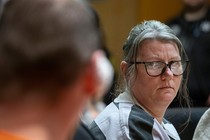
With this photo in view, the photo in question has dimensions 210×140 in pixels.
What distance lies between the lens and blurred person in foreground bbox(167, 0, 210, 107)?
11.2ft

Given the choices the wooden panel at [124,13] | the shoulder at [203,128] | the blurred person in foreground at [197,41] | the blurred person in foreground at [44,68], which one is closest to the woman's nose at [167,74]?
the shoulder at [203,128]

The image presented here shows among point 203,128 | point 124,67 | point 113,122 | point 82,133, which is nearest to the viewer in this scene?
point 82,133

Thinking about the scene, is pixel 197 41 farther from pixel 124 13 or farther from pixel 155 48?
pixel 155 48

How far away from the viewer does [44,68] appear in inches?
34.0

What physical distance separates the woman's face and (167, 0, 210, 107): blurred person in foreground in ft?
4.86

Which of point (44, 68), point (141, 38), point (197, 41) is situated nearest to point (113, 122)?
point (141, 38)

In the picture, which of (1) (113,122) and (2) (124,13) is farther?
(2) (124,13)

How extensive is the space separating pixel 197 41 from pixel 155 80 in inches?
75.8

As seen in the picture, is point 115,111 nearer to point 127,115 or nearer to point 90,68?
point 127,115

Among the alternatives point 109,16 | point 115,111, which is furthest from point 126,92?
point 109,16

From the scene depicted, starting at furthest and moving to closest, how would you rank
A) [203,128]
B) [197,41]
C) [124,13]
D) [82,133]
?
[124,13] < [197,41] < [203,128] < [82,133]

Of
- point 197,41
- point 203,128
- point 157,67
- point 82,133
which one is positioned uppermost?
point 197,41

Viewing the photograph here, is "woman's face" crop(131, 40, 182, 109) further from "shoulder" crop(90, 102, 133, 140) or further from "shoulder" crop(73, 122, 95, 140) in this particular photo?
"shoulder" crop(73, 122, 95, 140)

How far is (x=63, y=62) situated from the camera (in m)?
A: 0.87
